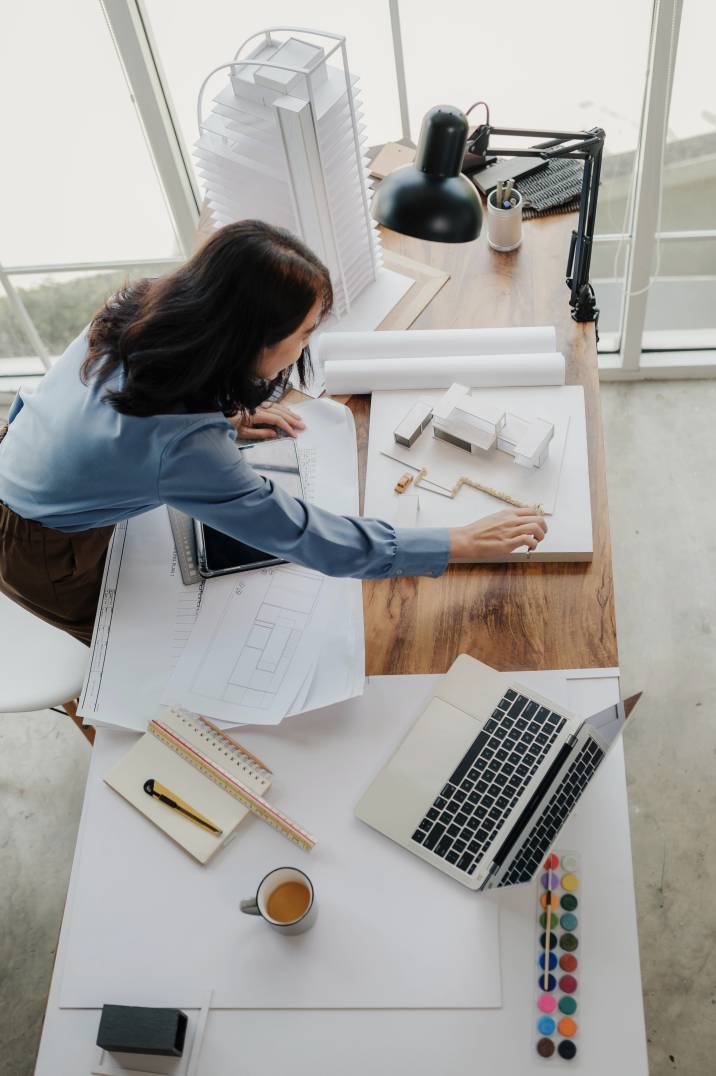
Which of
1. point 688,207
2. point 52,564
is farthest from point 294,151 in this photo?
point 688,207

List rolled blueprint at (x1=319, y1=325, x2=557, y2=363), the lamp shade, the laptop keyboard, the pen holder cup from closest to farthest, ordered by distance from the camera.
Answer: the laptop keyboard
the lamp shade
rolled blueprint at (x1=319, y1=325, x2=557, y2=363)
the pen holder cup

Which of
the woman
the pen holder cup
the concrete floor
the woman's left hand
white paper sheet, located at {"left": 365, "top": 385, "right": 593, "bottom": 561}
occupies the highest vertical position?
the woman

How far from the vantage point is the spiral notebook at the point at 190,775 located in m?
1.26

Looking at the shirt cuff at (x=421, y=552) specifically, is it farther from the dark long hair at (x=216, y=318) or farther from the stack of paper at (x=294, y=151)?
the stack of paper at (x=294, y=151)

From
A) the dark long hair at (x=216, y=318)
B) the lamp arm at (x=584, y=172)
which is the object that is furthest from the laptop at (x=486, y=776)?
the lamp arm at (x=584, y=172)

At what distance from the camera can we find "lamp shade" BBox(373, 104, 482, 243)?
52.5 inches

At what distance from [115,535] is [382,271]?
830 mm

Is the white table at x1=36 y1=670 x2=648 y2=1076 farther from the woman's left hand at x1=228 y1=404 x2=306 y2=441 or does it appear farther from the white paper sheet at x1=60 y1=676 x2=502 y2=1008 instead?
the woman's left hand at x1=228 y1=404 x2=306 y2=441

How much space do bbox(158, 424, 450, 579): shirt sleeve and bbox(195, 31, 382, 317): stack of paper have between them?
0.59 meters

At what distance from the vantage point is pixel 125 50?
223 centimetres

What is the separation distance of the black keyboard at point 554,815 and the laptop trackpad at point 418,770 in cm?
15

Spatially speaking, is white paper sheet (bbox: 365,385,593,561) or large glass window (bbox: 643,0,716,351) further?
large glass window (bbox: 643,0,716,351)

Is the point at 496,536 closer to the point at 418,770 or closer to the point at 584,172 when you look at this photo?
the point at 418,770

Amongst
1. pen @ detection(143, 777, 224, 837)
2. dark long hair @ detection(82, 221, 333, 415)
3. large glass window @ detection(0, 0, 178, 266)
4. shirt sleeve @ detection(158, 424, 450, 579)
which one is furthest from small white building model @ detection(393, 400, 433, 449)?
large glass window @ detection(0, 0, 178, 266)
